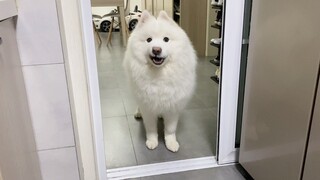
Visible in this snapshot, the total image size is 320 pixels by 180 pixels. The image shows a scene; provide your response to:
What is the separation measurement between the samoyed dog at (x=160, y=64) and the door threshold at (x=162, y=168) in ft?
1.07

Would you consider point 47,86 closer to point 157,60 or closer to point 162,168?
point 157,60

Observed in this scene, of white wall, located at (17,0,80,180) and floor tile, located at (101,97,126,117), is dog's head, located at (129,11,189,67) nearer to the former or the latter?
white wall, located at (17,0,80,180)

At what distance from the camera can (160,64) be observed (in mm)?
1576

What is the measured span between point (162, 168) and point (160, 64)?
59 centimetres

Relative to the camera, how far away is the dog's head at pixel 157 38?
1551 mm

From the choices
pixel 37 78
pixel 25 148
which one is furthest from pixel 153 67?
pixel 25 148

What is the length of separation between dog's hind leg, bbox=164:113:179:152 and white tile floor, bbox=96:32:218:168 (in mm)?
39

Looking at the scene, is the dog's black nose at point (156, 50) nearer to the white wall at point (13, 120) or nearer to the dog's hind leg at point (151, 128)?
the dog's hind leg at point (151, 128)

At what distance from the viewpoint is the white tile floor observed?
1735 mm

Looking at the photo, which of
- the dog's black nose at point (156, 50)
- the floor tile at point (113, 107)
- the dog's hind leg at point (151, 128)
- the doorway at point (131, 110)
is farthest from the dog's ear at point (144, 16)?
the floor tile at point (113, 107)

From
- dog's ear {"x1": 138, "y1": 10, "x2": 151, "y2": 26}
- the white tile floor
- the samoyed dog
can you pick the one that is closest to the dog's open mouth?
the samoyed dog

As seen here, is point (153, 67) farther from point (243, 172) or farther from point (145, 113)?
point (243, 172)

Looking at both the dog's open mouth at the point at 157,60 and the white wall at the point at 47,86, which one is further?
the dog's open mouth at the point at 157,60

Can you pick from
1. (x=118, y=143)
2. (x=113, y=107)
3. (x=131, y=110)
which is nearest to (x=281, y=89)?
(x=118, y=143)
